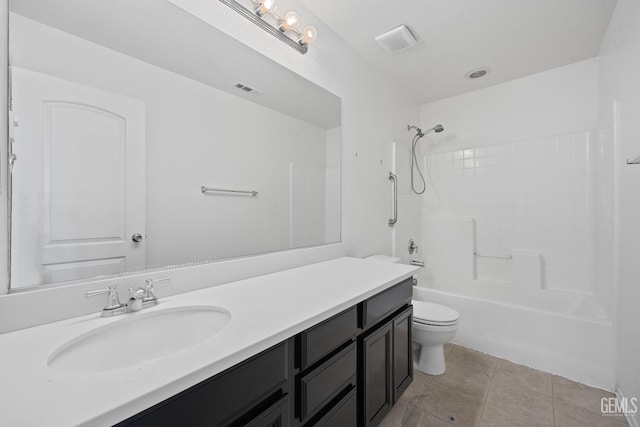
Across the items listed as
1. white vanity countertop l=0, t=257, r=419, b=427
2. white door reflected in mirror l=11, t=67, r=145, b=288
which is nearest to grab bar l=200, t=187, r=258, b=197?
white door reflected in mirror l=11, t=67, r=145, b=288

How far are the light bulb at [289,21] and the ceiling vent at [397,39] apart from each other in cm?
77

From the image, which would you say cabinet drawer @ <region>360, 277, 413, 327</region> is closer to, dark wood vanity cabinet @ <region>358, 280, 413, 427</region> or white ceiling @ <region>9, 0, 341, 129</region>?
dark wood vanity cabinet @ <region>358, 280, 413, 427</region>

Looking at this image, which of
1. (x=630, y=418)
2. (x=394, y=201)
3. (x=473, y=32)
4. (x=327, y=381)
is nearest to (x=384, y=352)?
(x=327, y=381)

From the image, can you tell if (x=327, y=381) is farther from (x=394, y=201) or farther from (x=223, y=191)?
(x=394, y=201)

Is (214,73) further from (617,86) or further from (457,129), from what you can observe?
(457,129)

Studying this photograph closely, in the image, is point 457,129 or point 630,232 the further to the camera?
point 457,129

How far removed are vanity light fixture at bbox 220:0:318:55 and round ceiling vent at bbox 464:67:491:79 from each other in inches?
65.7

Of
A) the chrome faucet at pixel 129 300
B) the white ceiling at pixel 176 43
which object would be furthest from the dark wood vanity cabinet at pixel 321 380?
the white ceiling at pixel 176 43

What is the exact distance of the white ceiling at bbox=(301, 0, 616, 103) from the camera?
171 centimetres

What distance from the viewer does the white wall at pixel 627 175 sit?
1.41 metres

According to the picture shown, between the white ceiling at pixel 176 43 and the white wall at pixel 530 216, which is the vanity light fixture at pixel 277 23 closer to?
the white ceiling at pixel 176 43

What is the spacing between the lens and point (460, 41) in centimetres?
205

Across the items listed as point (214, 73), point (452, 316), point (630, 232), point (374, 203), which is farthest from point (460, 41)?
point (452, 316)

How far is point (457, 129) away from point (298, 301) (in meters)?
2.77
